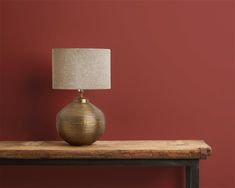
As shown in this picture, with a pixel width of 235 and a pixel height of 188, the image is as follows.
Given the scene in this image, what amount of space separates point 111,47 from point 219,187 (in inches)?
42.0

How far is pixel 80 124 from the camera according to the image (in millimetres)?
2910

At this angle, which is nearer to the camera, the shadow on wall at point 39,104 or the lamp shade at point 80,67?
the lamp shade at point 80,67

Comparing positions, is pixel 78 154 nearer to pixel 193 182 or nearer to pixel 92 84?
pixel 92 84

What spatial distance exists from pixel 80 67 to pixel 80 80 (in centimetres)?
7

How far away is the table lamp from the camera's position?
2.90 metres

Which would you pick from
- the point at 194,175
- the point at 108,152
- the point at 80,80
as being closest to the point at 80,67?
the point at 80,80

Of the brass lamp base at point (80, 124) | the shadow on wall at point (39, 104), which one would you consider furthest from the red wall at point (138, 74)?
the brass lamp base at point (80, 124)

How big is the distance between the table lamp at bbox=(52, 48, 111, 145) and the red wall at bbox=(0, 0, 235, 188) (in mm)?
381

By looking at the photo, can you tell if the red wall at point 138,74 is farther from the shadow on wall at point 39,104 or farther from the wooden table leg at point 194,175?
the wooden table leg at point 194,175

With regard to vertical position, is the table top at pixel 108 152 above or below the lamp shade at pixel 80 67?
below

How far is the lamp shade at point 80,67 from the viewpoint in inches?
114

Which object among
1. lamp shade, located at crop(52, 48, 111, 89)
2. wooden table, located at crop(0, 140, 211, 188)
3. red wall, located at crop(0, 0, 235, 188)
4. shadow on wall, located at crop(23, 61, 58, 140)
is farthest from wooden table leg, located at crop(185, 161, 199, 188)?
shadow on wall, located at crop(23, 61, 58, 140)

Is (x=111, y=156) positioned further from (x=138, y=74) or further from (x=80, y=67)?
(x=138, y=74)

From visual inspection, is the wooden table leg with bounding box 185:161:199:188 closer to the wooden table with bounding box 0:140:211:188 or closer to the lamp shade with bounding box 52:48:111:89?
the wooden table with bounding box 0:140:211:188
